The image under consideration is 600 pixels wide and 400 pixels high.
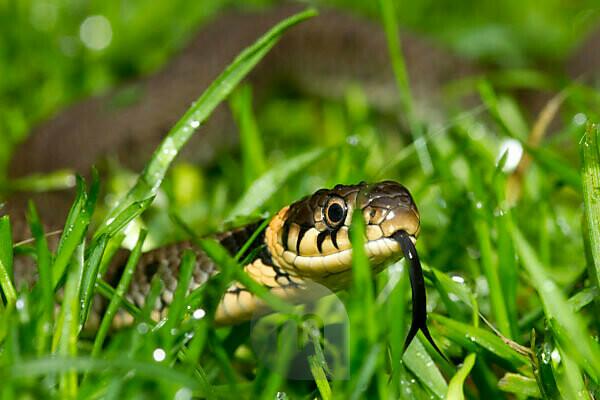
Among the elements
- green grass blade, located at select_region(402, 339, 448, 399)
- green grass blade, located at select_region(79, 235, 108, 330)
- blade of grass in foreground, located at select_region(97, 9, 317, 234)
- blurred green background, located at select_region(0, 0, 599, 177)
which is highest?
blurred green background, located at select_region(0, 0, 599, 177)

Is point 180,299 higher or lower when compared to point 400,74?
lower

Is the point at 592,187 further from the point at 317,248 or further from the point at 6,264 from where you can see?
the point at 6,264

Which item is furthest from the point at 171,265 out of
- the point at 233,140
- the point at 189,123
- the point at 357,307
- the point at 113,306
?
the point at 233,140

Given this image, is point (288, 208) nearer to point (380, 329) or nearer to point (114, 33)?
point (380, 329)

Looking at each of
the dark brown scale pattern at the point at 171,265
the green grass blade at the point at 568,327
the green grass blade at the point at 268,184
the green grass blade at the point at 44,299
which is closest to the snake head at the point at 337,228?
the dark brown scale pattern at the point at 171,265

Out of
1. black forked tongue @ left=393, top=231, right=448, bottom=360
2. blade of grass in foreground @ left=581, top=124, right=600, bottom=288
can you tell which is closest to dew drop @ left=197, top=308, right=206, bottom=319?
black forked tongue @ left=393, top=231, right=448, bottom=360

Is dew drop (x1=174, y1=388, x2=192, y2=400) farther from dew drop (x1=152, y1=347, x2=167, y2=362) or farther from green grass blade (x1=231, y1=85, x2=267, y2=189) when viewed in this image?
green grass blade (x1=231, y1=85, x2=267, y2=189)

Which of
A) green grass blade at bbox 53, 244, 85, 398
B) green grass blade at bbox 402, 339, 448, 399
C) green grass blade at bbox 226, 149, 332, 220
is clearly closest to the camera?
green grass blade at bbox 53, 244, 85, 398

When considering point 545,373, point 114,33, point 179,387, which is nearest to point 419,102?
point 114,33
